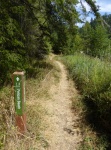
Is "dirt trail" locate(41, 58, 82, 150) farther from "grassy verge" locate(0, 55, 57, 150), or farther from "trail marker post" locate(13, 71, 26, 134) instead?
"trail marker post" locate(13, 71, 26, 134)

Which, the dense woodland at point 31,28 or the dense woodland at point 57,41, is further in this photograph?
the dense woodland at point 31,28

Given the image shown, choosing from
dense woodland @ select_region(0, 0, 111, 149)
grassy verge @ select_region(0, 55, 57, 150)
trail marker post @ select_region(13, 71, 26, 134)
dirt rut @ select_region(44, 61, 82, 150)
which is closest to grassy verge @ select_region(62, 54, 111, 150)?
dense woodland @ select_region(0, 0, 111, 149)

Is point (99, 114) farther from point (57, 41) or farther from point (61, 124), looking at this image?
point (57, 41)

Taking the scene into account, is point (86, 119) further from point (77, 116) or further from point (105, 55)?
point (105, 55)

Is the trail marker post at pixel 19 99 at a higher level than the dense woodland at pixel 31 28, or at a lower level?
lower

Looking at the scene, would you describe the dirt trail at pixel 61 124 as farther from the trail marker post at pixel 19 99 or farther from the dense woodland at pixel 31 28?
the dense woodland at pixel 31 28

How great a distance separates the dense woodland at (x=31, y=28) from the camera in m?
6.47

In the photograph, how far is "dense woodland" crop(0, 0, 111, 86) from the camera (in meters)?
6.47

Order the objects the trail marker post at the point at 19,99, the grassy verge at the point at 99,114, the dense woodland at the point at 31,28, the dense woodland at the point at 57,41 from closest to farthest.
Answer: the trail marker post at the point at 19,99 < the grassy verge at the point at 99,114 < the dense woodland at the point at 57,41 < the dense woodland at the point at 31,28

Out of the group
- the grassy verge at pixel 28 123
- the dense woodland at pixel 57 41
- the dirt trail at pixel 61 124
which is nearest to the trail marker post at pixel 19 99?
the grassy verge at pixel 28 123

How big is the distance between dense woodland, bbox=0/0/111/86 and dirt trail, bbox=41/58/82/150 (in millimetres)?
1462

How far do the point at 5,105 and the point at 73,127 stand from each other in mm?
1625

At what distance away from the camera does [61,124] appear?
5445mm

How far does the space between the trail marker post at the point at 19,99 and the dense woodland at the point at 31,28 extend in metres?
2.23
